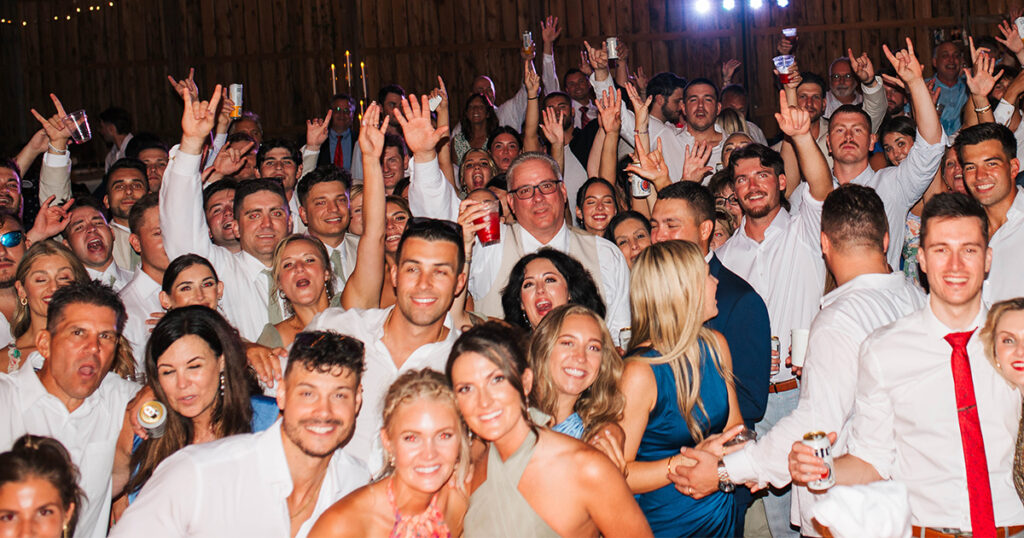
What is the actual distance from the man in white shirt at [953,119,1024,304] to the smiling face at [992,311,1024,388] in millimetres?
1459

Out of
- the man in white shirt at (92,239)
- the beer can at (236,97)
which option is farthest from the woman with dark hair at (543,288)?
the beer can at (236,97)

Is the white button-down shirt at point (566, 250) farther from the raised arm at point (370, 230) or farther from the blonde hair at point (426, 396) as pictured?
the blonde hair at point (426, 396)

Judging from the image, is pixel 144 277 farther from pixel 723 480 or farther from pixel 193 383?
pixel 723 480

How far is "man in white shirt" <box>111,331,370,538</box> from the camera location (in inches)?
102

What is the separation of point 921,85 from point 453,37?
24.0ft

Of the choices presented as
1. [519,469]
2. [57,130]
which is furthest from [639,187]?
[57,130]

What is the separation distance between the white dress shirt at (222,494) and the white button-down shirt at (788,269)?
2.43m

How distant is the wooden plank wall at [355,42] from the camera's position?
33.8 feet

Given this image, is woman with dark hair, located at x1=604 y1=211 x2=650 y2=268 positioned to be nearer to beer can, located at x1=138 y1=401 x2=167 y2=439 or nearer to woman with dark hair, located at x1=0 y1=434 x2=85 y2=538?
beer can, located at x1=138 y1=401 x2=167 y2=439

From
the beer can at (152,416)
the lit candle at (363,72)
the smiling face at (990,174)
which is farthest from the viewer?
the lit candle at (363,72)

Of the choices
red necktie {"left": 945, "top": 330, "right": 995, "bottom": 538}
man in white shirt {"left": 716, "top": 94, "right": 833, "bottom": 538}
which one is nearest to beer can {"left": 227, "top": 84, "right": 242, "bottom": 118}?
man in white shirt {"left": 716, "top": 94, "right": 833, "bottom": 538}

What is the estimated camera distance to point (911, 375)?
276 centimetres

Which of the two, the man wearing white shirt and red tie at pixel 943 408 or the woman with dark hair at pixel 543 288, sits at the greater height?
the woman with dark hair at pixel 543 288

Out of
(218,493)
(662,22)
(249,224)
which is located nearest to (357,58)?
(662,22)
